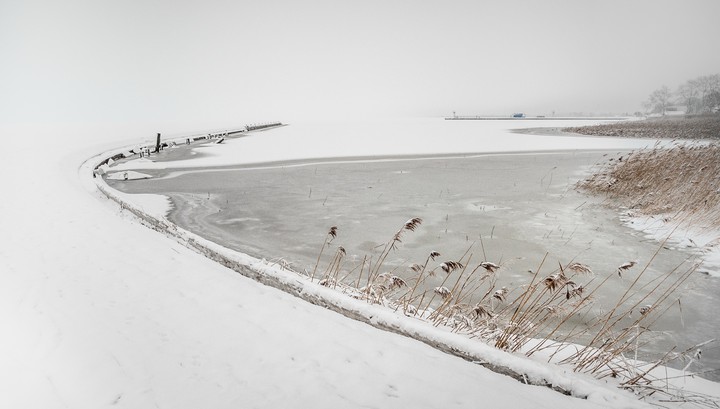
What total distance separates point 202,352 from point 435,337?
1893 mm

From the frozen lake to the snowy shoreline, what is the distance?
62.3 inches

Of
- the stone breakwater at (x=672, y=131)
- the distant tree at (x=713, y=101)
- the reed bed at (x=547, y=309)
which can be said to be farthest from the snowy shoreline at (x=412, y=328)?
the distant tree at (x=713, y=101)

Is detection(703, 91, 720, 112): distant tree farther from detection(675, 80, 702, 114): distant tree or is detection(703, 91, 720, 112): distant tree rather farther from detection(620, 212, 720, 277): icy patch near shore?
detection(620, 212, 720, 277): icy patch near shore

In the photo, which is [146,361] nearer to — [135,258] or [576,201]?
[135,258]

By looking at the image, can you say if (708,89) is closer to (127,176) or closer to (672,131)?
(672,131)

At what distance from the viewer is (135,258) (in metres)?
5.11

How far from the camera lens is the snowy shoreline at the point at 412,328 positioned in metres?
2.73

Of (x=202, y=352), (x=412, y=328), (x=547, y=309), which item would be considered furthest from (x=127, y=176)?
(x=547, y=309)

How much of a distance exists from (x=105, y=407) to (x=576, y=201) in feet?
39.0

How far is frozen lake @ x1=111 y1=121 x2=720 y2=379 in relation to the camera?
245 inches

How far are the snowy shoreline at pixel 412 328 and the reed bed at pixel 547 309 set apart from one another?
312 millimetres

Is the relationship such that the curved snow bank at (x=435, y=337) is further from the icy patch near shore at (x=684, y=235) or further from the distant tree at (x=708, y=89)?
the distant tree at (x=708, y=89)

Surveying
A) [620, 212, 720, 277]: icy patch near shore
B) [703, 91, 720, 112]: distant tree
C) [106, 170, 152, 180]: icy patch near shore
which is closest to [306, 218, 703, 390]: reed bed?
[620, 212, 720, 277]: icy patch near shore

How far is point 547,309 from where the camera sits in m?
3.93
